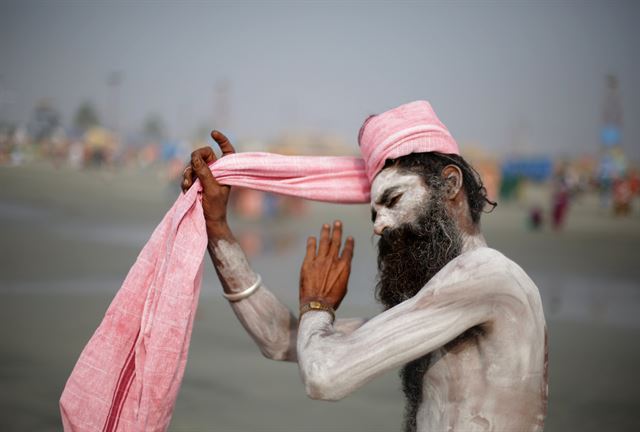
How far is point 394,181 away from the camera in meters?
2.49

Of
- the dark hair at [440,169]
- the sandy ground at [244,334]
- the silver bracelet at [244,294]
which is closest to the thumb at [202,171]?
the silver bracelet at [244,294]

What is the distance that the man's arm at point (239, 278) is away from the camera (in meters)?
2.80

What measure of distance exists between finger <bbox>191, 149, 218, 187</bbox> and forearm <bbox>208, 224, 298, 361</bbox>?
169 millimetres

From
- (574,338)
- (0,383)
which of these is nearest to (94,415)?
(0,383)

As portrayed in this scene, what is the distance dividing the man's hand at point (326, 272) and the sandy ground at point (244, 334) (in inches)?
137

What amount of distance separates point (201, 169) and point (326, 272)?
562 millimetres

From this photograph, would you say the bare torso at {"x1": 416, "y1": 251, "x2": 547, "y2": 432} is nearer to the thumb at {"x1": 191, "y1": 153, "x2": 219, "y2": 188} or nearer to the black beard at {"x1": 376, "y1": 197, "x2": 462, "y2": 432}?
the black beard at {"x1": 376, "y1": 197, "x2": 462, "y2": 432}

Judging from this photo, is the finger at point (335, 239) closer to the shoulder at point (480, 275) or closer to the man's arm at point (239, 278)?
the man's arm at point (239, 278)

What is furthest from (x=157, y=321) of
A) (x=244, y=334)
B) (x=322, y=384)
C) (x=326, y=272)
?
(x=244, y=334)

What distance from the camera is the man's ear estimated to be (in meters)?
2.48

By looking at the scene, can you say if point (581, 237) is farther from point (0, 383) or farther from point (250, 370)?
point (0, 383)

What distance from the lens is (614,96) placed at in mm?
58875

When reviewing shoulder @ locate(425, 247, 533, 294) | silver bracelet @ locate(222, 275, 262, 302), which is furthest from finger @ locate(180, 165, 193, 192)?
shoulder @ locate(425, 247, 533, 294)

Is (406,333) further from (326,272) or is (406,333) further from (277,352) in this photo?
(277,352)
